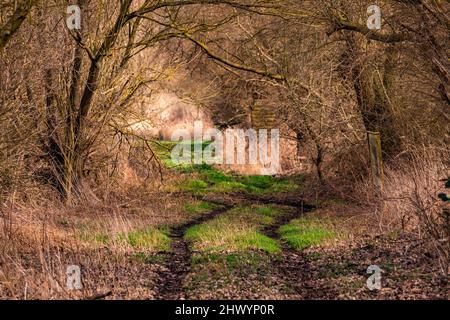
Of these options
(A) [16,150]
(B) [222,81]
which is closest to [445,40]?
(A) [16,150]

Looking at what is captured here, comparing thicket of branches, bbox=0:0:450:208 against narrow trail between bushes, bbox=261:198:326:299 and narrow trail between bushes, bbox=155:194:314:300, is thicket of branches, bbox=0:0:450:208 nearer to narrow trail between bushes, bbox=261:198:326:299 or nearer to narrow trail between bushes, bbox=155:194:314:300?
narrow trail between bushes, bbox=155:194:314:300

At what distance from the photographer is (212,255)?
1166 cm

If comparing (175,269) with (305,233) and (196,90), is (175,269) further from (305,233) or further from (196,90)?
(196,90)

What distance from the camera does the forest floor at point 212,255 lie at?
9.23 m

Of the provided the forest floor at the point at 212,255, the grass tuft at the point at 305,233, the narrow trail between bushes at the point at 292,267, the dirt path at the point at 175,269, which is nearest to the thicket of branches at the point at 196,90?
the forest floor at the point at 212,255

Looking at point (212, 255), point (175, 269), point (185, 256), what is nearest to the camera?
point (175, 269)

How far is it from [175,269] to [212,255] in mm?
770

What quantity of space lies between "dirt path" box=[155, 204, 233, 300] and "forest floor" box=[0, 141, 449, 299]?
1 centimetres

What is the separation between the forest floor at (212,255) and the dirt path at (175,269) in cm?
1

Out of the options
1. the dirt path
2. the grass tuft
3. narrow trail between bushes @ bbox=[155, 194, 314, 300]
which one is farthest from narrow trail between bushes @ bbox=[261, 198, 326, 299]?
the dirt path

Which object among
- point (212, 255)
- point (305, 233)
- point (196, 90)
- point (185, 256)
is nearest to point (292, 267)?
point (212, 255)

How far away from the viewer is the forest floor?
9234mm

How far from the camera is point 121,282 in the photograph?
9.74 meters

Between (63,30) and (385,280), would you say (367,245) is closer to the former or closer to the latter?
(385,280)
